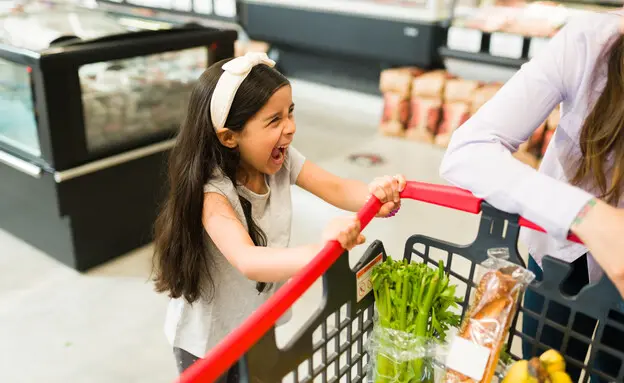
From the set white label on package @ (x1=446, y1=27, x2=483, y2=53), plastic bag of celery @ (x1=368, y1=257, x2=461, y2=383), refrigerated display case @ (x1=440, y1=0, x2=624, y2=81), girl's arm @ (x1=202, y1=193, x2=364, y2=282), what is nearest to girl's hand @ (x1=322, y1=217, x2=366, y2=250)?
girl's arm @ (x1=202, y1=193, x2=364, y2=282)

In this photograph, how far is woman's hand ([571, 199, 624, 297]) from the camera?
783 mm

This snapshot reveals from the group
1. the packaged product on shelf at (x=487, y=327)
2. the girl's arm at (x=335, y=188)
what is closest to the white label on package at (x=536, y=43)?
the girl's arm at (x=335, y=188)

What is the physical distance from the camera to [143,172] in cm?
278

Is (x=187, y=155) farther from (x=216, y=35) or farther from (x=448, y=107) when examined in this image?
(x=448, y=107)

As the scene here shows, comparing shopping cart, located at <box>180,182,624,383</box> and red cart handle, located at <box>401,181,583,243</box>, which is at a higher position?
Result: red cart handle, located at <box>401,181,583,243</box>

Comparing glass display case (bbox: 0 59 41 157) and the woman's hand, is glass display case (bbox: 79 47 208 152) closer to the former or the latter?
glass display case (bbox: 0 59 41 157)

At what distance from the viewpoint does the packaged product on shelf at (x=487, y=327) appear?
2.96 feet

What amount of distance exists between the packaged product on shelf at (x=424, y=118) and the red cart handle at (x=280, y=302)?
10.9ft

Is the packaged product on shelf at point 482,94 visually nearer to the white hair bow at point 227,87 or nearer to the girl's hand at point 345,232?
the white hair bow at point 227,87

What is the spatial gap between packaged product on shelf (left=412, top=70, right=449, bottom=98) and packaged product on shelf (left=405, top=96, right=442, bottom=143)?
42 mm

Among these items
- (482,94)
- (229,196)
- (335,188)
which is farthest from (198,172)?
(482,94)

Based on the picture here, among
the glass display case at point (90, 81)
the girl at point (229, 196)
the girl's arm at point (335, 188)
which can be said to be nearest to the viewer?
the girl at point (229, 196)

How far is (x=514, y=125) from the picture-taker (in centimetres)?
97

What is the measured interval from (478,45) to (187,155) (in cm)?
321
